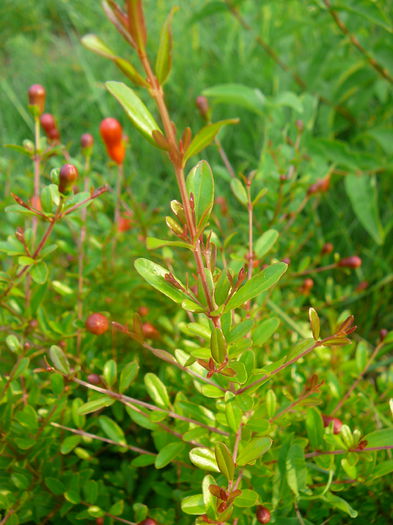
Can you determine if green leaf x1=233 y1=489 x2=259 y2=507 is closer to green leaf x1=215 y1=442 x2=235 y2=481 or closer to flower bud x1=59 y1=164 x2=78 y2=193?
green leaf x1=215 y1=442 x2=235 y2=481

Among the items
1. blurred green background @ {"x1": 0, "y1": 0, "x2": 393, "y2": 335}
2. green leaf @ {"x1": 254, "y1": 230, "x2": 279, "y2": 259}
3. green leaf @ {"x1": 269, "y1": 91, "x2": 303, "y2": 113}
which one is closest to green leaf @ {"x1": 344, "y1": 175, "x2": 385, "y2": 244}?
blurred green background @ {"x1": 0, "y1": 0, "x2": 393, "y2": 335}

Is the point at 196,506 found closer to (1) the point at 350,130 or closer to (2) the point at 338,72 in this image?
(2) the point at 338,72

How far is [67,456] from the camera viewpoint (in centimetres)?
72

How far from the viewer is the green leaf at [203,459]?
497 millimetres

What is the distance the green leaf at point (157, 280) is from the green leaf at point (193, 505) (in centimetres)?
19

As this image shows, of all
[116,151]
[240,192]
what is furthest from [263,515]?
[116,151]

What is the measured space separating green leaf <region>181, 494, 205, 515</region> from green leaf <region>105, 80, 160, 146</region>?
33 cm

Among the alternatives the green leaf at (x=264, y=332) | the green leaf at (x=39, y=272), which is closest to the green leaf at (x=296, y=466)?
the green leaf at (x=264, y=332)

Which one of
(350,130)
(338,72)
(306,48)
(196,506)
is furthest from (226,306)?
(306,48)

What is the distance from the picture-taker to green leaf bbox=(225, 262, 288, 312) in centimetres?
44

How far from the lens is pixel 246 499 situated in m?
0.47

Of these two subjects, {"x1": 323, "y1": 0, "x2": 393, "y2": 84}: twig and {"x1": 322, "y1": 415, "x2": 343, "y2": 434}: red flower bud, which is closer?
{"x1": 322, "y1": 415, "x2": 343, "y2": 434}: red flower bud

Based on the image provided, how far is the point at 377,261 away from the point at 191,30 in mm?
1443

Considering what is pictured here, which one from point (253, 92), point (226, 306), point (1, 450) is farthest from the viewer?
point (253, 92)
